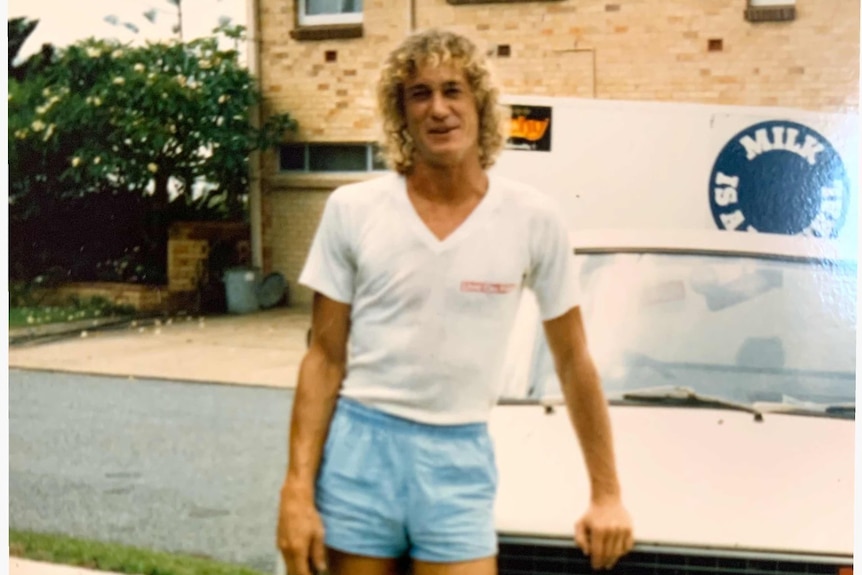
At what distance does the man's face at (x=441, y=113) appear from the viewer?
7.74ft

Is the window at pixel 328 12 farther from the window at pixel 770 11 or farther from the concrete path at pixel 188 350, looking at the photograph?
the window at pixel 770 11

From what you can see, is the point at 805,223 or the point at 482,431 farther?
the point at 805,223

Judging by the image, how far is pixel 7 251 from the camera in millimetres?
3771

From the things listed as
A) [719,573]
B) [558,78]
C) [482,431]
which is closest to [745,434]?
[719,573]

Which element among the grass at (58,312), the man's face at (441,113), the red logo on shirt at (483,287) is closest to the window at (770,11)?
the man's face at (441,113)

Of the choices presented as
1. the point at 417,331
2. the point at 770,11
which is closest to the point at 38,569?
the point at 417,331

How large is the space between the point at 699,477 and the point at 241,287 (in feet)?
6.75

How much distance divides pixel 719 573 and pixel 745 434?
47cm

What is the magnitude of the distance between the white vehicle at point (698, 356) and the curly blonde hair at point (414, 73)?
0.40 m

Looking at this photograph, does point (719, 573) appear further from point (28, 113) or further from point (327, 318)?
point (28, 113)

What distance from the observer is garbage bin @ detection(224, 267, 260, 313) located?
4062 mm

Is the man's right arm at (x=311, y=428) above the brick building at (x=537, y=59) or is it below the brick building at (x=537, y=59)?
below

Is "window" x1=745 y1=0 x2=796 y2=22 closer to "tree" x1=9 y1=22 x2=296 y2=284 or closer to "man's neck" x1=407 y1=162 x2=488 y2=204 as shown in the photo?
"man's neck" x1=407 y1=162 x2=488 y2=204

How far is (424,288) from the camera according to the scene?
2324 mm
